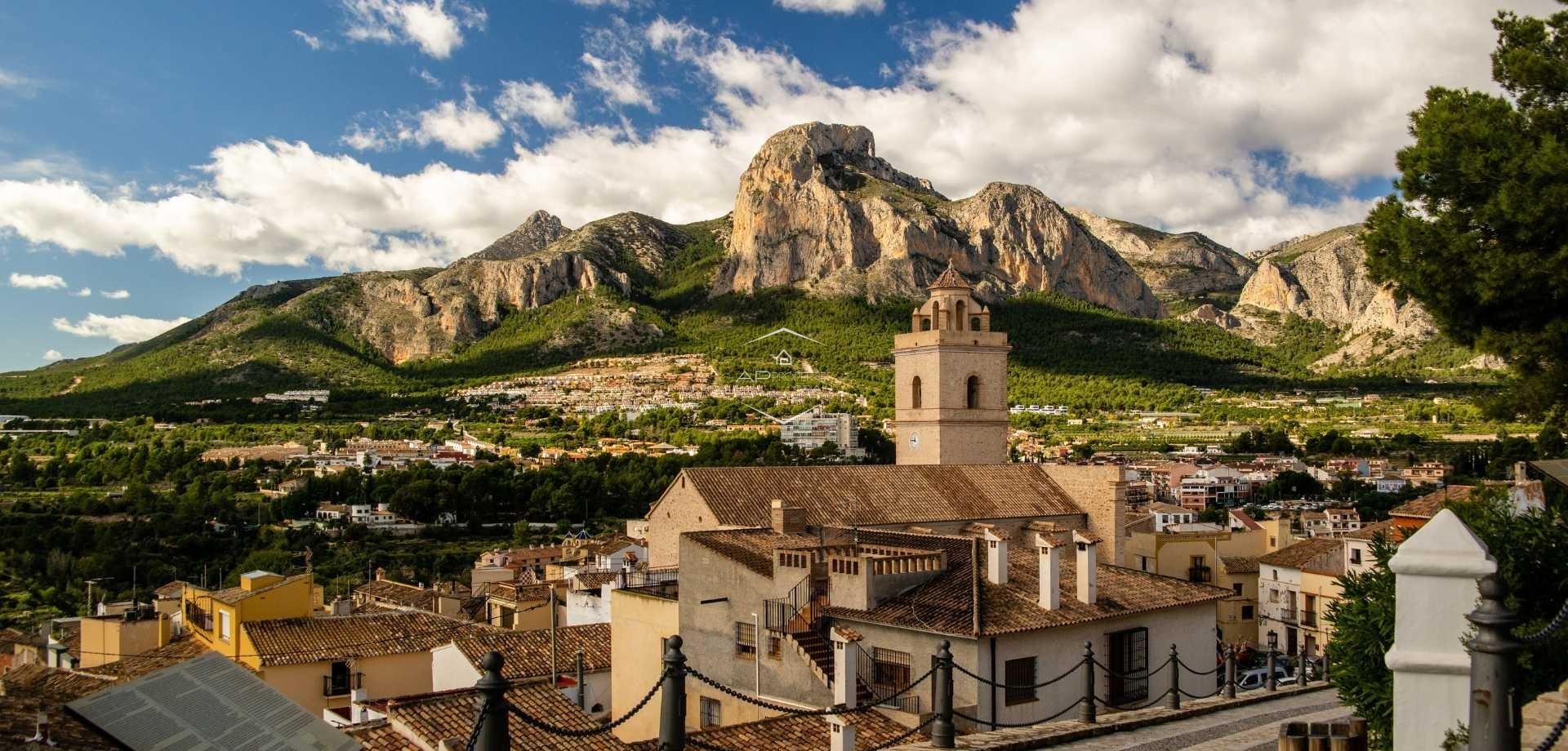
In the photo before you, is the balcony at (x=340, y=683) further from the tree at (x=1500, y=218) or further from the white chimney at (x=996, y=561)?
the tree at (x=1500, y=218)

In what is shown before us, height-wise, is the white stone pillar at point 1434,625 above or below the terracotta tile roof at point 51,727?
above

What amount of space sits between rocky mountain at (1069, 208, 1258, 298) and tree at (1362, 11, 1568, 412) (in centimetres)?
16261

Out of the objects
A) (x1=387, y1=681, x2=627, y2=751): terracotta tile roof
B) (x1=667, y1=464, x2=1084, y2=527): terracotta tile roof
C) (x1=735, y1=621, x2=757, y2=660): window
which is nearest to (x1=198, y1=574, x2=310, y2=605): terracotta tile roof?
(x1=667, y1=464, x2=1084, y2=527): terracotta tile roof

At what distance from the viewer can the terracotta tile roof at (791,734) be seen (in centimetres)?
1044

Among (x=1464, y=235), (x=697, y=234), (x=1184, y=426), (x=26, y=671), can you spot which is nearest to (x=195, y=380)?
(x=697, y=234)

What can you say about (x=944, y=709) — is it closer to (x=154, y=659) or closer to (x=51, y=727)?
(x=51, y=727)

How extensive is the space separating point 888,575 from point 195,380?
112770mm

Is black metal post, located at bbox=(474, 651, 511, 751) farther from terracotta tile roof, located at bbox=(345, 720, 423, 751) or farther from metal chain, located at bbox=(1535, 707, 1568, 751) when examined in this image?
terracotta tile roof, located at bbox=(345, 720, 423, 751)

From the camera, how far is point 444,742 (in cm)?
1058

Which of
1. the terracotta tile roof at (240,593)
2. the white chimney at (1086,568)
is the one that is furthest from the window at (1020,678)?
the terracotta tile roof at (240,593)

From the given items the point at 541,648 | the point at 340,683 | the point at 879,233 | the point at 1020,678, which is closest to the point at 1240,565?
the point at 541,648

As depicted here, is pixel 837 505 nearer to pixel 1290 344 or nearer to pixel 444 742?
pixel 444 742

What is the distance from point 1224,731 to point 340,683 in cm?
1472

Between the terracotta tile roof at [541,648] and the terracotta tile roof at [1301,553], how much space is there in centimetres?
1758
